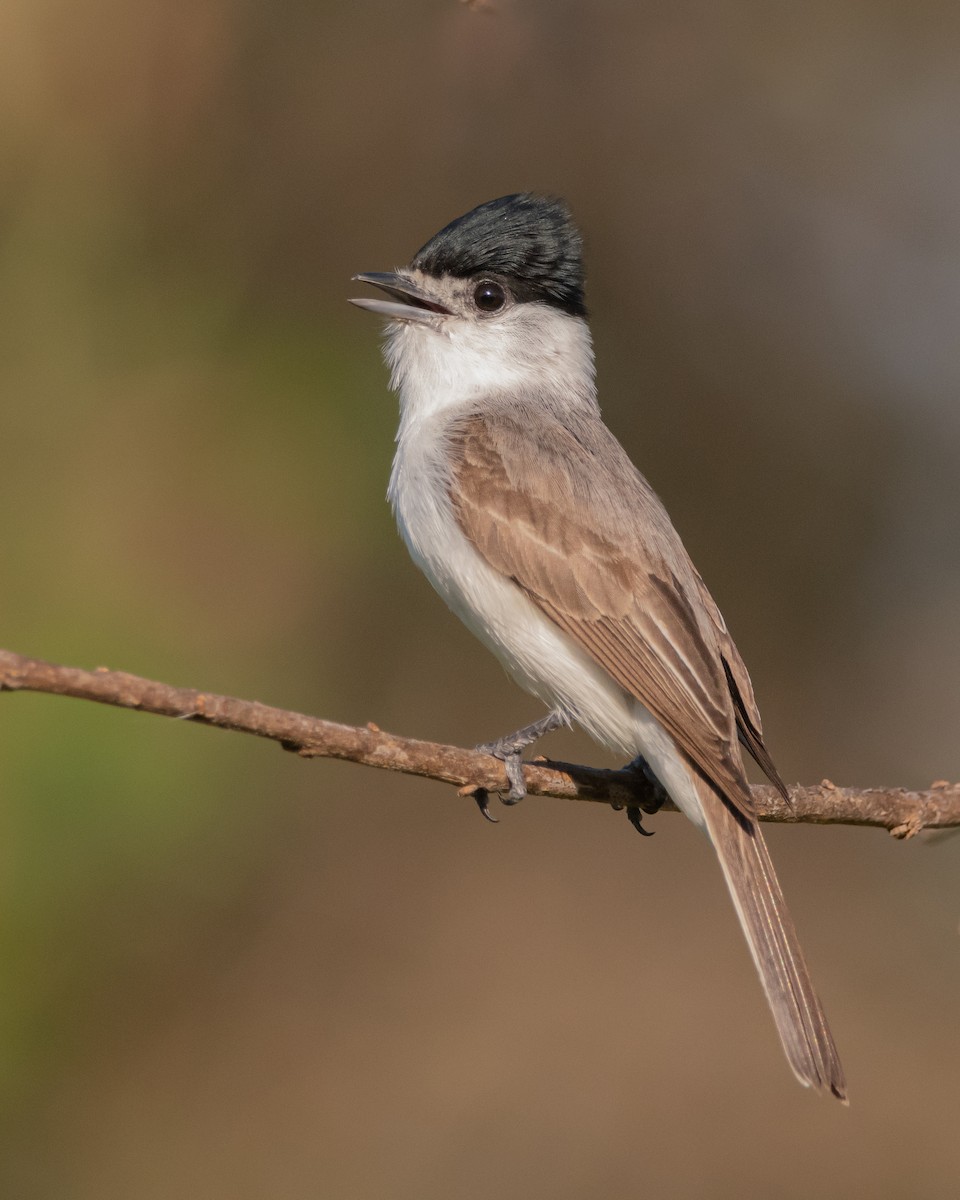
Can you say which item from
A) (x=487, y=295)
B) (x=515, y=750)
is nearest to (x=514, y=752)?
(x=515, y=750)

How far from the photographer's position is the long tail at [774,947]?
3.11 metres

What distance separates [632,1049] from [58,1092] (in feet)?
7.76

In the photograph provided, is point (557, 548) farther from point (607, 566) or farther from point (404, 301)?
point (404, 301)

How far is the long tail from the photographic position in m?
3.11

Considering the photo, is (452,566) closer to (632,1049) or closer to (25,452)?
(25,452)

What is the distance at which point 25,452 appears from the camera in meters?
5.50

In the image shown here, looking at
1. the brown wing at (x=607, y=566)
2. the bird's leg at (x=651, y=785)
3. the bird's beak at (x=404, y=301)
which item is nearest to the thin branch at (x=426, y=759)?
the bird's leg at (x=651, y=785)

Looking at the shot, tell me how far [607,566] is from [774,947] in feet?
A: 3.57

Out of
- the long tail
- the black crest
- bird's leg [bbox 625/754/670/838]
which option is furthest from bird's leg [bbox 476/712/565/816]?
the black crest

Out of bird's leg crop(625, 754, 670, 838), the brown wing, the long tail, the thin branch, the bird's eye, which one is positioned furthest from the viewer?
the bird's eye

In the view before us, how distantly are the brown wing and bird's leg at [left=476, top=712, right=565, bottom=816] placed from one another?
0.27 m

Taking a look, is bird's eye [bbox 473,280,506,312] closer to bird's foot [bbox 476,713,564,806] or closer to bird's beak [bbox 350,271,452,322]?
bird's beak [bbox 350,271,452,322]

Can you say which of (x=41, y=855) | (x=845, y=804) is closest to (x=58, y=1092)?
(x=41, y=855)

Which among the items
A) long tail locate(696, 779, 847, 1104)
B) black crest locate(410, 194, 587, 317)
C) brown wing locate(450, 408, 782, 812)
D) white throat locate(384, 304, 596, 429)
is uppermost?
black crest locate(410, 194, 587, 317)
